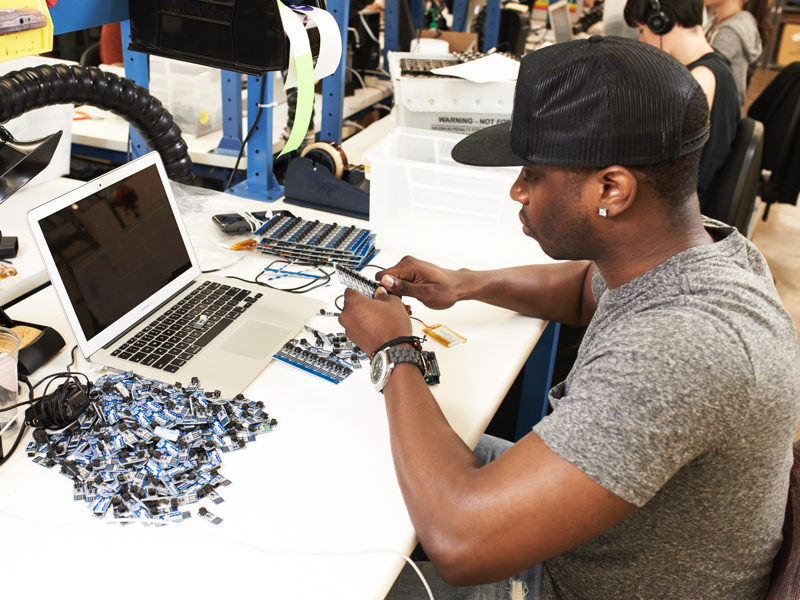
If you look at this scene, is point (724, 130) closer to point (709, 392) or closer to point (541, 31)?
point (709, 392)

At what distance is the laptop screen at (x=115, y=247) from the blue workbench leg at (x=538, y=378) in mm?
844

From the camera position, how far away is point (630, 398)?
0.67m

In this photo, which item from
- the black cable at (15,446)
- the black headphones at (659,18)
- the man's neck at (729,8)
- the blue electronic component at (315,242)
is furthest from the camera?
the man's neck at (729,8)

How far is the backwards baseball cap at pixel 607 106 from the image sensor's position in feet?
2.42

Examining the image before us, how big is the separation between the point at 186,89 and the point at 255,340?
142cm

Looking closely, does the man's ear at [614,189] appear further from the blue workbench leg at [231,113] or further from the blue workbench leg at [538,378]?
the blue workbench leg at [231,113]

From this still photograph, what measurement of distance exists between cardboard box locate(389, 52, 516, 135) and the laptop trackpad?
3.29 feet

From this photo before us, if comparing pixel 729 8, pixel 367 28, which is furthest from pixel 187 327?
pixel 729 8

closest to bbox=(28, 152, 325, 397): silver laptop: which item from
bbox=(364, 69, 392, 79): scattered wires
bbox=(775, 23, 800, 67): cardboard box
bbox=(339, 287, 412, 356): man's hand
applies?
bbox=(339, 287, 412, 356): man's hand

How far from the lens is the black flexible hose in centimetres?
113

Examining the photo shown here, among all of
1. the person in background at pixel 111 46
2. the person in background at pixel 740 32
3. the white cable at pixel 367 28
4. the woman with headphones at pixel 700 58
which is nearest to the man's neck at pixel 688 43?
the woman with headphones at pixel 700 58

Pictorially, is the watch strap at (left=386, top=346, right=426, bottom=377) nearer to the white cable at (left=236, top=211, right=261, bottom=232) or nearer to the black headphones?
the white cable at (left=236, top=211, right=261, bottom=232)

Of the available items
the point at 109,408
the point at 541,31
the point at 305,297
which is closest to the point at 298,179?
the point at 305,297

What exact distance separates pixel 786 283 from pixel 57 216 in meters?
3.21
